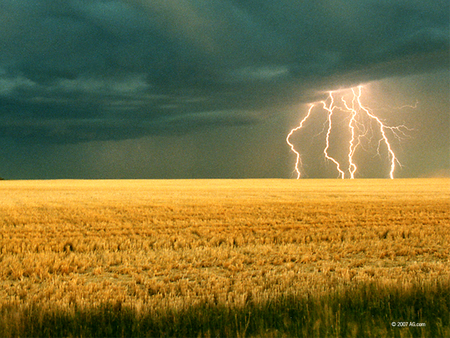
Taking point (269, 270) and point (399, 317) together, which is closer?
point (399, 317)

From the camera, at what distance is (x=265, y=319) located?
531 cm

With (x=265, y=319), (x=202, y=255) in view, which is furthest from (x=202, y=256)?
(x=265, y=319)

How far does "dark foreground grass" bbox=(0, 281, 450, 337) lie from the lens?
469 centimetres

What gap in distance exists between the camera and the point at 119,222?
1841 cm

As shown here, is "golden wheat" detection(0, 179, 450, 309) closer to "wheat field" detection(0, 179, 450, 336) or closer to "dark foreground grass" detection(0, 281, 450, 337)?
"wheat field" detection(0, 179, 450, 336)

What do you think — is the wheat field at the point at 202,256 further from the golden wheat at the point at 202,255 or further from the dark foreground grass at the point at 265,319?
the dark foreground grass at the point at 265,319

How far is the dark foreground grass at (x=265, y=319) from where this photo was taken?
4.69m

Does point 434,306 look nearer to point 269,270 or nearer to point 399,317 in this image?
point 399,317

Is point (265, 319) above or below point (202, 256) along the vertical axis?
above

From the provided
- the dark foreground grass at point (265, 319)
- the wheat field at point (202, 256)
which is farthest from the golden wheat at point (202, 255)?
the dark foreground grass at point (265, 319)

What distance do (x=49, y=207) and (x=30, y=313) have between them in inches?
875

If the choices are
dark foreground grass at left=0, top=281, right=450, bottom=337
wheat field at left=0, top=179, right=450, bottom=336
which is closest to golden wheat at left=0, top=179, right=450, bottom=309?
wheat field at left=0, top=179, right=450, bottom=336

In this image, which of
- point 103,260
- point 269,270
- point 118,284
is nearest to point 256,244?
point 269,270

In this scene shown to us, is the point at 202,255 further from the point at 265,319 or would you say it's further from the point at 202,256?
the point at 265,319
